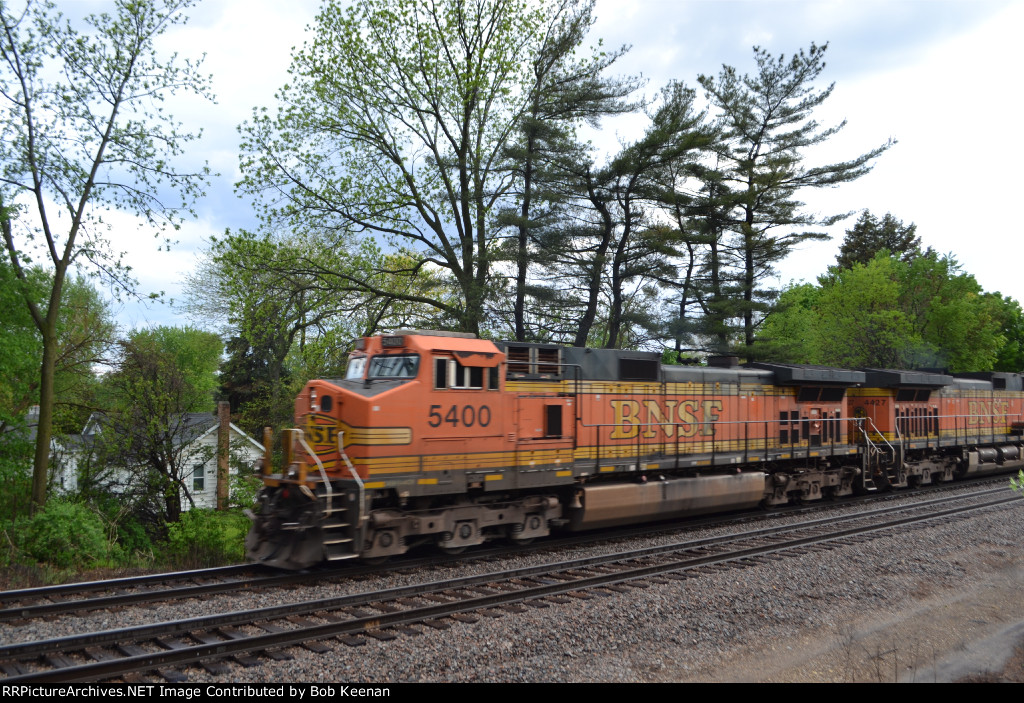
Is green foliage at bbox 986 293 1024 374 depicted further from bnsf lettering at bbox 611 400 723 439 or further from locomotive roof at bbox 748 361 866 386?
bnsf lettering at bbox 611 400 723 439

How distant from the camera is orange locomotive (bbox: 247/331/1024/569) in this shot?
369 inches

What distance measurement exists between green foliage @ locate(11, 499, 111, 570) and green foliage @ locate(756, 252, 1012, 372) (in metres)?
24.1

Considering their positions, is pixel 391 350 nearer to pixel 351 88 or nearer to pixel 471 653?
pixel 471 653

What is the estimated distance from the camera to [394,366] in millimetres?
10031

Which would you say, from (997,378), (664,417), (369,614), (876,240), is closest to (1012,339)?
(876,240)

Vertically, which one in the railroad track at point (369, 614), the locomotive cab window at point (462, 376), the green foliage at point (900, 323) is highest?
the green foliage at point (900, 323)

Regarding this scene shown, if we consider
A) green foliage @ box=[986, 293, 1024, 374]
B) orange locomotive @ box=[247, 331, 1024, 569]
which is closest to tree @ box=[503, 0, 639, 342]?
orange locomotive @ box=[247, 331, 1024, 569]

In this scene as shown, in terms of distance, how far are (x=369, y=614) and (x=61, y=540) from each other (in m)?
6.66

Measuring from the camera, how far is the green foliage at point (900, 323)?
30.1 meters

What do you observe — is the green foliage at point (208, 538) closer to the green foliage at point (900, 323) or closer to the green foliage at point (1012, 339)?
the green foliage at point (900, 323)

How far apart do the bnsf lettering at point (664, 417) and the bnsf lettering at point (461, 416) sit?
9.69 feet

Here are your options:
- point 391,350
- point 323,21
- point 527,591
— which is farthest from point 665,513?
point 323,21

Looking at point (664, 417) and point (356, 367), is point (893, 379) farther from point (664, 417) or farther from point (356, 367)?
point (356, 367)

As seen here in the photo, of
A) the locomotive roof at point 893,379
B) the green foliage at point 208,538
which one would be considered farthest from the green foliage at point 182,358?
the locomotive roof at point 893,379
